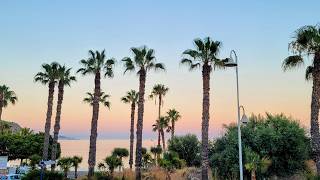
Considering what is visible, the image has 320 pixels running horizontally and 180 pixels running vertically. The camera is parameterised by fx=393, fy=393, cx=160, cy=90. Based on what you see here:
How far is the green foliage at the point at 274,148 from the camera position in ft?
122

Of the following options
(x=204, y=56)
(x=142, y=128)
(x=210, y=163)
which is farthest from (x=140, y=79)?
(x=210, y=163)

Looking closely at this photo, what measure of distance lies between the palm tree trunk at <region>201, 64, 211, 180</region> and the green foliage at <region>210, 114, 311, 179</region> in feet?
16.8

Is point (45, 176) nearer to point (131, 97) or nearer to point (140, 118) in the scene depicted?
point (140, 118)

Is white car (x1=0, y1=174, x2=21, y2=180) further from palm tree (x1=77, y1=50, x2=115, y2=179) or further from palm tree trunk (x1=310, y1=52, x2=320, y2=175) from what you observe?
palm tree trunk (x1=310, y1=52, x2=320, y2=175)

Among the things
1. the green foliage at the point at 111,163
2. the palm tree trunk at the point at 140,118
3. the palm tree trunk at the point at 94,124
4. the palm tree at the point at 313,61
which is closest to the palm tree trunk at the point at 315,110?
the palm tree at the point at 313,61

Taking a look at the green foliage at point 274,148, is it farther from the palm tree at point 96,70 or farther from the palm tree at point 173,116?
the palm tree at point 173,116

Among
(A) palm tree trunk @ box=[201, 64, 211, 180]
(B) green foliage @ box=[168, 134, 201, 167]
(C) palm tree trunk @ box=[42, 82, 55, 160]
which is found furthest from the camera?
(B) green foliage @ box=[168, 134, 201, 167]

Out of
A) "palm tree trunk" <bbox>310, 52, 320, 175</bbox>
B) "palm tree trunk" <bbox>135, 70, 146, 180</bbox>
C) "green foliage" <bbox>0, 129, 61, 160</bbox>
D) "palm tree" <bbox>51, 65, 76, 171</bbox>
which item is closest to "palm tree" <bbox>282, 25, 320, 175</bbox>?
"palm tree trunk" <bbox>310, 52, 320, 175</bbox>

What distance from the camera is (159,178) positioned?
39.0 m

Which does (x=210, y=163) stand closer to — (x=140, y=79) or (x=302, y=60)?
(x=140, y=79)

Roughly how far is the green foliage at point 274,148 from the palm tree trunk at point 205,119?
5.11 m

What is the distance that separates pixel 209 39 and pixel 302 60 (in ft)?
29.4

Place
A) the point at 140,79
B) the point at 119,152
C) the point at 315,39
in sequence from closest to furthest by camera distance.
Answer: the point at 315,39 < the point at 140,79 < the point at 119,152

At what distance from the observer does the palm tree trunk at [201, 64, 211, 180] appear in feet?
109
